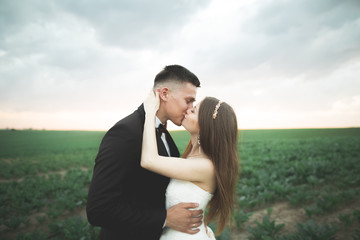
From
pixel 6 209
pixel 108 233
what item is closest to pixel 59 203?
pixel 6 209

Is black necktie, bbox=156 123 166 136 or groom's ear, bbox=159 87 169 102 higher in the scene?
groom's ear, bbox=159 87 169 102

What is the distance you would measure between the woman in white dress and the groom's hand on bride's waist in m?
0.08

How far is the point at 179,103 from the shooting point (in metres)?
2.89

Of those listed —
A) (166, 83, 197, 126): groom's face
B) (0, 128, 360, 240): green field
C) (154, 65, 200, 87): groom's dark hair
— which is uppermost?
(154, 65, 200, 87): groom's dark hair

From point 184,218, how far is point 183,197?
252 mm

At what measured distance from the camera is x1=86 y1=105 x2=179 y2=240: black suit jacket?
1775mm

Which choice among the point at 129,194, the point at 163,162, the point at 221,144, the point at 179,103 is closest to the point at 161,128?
the point at 179,103

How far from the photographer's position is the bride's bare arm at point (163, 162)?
2.08m

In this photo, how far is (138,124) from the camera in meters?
2.17

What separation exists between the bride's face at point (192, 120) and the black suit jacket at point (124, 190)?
81 centimetres

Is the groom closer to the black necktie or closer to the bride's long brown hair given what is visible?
the black necktie

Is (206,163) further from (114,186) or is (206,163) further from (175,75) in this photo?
(175,75)

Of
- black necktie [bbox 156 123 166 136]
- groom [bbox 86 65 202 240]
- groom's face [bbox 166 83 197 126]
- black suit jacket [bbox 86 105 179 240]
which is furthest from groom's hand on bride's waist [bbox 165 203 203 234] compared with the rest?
groom's face [bbox 166 83 197 126]

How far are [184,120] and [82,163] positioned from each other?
14.0 m
